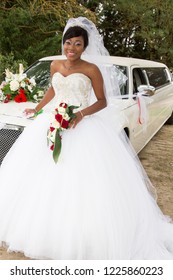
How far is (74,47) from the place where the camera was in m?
2.74

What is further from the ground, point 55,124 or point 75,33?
point 75,33

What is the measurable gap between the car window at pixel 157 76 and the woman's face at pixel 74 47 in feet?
11.3

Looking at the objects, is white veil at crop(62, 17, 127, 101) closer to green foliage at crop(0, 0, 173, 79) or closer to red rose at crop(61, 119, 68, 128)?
red rose at crop(61, 119, 68, 128)

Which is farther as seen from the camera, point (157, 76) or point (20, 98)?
point (157, 76)

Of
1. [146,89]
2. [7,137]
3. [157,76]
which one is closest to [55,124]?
[7,137]

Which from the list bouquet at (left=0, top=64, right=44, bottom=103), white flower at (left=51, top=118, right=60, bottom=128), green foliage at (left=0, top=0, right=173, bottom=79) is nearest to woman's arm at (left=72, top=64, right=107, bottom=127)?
white flower at (left=51, top=118, right=60, bottom=128)

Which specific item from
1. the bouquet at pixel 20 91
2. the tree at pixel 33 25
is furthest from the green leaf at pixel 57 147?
the tree at pixel 33 25

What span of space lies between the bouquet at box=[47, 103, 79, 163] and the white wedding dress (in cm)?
10

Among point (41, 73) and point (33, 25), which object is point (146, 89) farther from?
point (33, 25)

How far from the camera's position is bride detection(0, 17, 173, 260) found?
9.04 ft

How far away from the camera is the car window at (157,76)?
6215 mm

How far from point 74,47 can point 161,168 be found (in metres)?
3.43

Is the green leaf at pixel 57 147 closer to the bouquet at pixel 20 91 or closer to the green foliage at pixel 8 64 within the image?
the bouquet at pixel 20 91

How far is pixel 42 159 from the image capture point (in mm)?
2926
